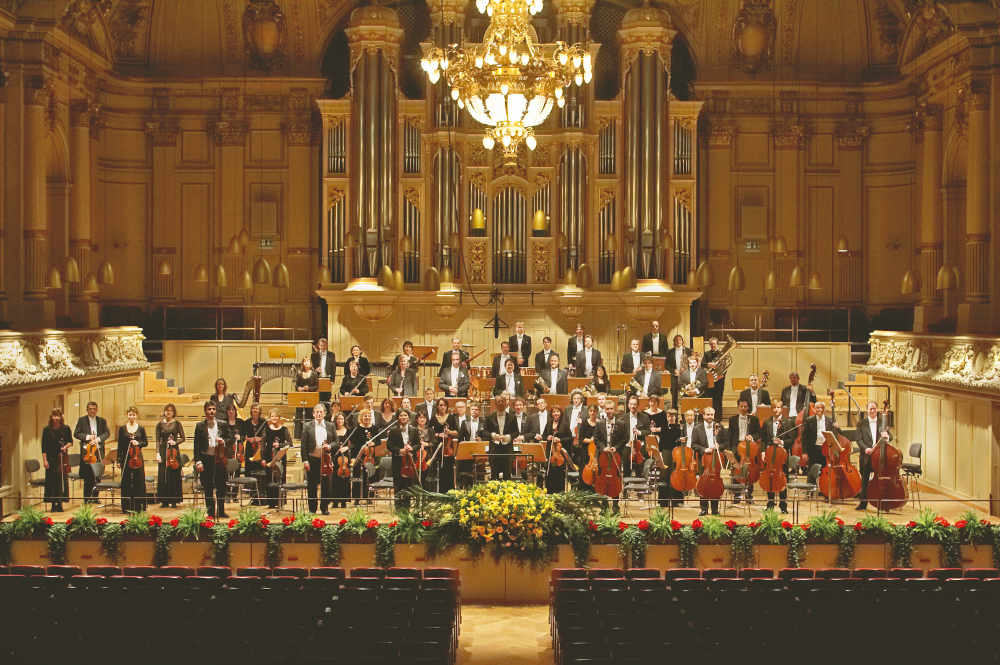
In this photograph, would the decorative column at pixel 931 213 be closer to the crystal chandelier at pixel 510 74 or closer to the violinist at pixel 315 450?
the crystal chandelier at pixel 510 74

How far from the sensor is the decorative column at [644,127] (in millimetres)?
16734

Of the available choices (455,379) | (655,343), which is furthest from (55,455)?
(655,343)

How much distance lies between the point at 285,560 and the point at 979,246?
29.6 feet

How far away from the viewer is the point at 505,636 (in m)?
9.88

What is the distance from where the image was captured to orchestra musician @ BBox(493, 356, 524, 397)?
13461 mm

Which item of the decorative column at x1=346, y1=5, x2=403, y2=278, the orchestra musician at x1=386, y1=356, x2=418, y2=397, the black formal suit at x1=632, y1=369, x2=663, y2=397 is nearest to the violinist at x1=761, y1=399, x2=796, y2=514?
the black formal suit at x1=632, y1=369, x2=663, y2=397

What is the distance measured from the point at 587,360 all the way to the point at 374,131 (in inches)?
196

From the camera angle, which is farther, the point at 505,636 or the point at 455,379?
the point at 455,379

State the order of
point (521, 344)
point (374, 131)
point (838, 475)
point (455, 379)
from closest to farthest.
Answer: point (838, 475) < point (455, 379) < point (521, 344) < point (374, 131)

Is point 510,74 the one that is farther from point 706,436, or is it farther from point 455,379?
point 455,379

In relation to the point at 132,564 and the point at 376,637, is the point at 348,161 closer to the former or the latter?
the point at 132,564

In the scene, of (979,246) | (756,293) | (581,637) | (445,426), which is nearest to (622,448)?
(445,426)

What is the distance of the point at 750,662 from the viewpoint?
711 centimetres

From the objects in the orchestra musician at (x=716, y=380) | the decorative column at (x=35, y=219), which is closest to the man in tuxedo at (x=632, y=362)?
the orchestra musician at (x=716, y=380)
